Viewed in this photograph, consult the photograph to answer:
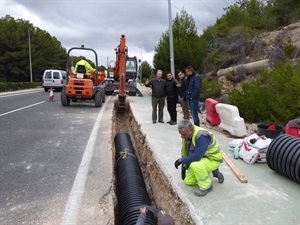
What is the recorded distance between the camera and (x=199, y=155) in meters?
4.08

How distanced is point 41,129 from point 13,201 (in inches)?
181

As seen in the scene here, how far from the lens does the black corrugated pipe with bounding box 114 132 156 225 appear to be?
411 centimetres

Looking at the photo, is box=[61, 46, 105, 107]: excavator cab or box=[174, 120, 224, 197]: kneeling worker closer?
box=[174, 120, 224, 197]: kneeling worker

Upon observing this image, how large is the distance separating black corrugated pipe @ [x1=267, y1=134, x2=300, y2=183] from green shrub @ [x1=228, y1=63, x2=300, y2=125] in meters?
3.20

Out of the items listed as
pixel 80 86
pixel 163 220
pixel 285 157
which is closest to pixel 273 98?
pixel 285 157

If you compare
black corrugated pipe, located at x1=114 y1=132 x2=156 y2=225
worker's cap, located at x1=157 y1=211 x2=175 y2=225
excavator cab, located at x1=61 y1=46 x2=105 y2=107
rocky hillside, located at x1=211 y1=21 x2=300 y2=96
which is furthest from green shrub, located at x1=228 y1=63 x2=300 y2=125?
A: worker's cap, located at x1=157 y1=211 x2=175 y2=225

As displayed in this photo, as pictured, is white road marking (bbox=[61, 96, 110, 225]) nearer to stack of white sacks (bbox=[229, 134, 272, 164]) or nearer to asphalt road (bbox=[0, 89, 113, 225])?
asphalt road (bbox=[0, 89, 113, 225])

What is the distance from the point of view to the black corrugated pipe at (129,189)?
411 cm

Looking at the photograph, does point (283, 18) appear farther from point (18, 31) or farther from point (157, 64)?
point (18, 31)

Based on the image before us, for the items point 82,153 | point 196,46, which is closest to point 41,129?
point 82,153

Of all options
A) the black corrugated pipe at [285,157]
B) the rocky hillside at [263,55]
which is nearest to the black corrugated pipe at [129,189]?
the black corrugated pipe at [285,157]

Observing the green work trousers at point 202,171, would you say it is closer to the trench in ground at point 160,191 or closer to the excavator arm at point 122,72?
the trench in ground at point 160,191

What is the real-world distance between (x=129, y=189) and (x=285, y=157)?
2461mm

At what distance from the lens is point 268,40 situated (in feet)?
75.9
